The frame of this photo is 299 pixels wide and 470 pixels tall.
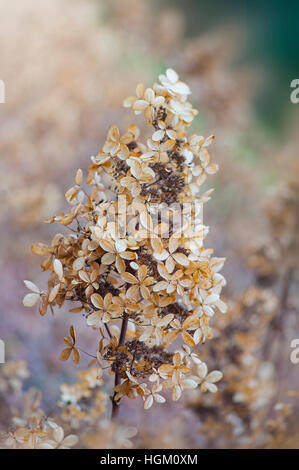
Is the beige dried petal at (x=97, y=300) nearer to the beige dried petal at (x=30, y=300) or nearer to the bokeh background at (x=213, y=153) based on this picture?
the beige dried petal at (x=30, y=300)

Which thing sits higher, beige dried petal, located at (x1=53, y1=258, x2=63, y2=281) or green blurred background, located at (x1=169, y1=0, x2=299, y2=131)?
green blurred background, located at (x1=169, y1=0, x2=299, y2=131)

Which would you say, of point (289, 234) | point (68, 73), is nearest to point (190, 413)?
point (289, 234)

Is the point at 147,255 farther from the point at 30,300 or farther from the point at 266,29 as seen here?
the point at 266,29

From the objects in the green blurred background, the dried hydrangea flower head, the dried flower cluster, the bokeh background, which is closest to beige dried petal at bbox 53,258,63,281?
the dried hydrangea flower head

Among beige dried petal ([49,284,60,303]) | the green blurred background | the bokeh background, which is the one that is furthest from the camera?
the green blurred background

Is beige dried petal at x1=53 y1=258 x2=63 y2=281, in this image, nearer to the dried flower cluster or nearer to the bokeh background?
the dried flower cluster
